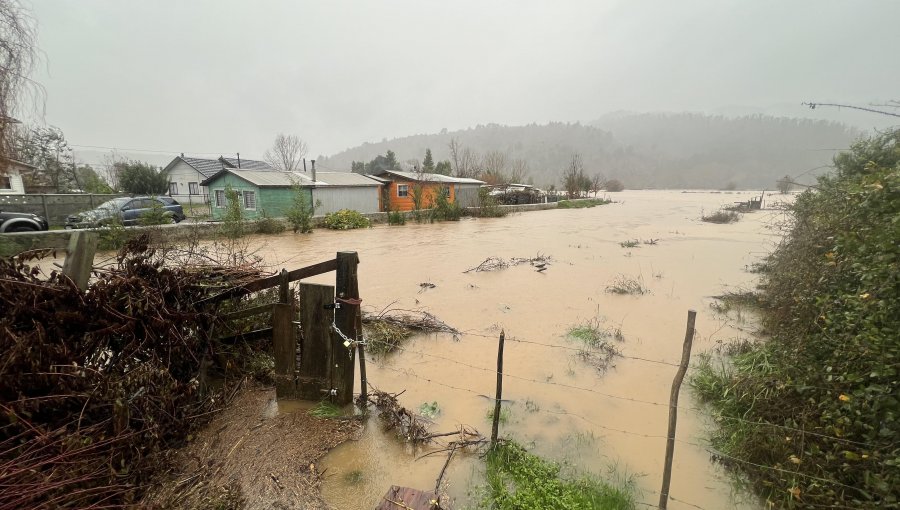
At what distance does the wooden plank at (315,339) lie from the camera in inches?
155

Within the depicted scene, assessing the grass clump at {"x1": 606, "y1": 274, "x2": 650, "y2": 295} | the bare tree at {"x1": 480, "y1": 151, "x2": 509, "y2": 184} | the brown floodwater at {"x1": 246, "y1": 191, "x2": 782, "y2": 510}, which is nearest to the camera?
the brown floodwater at {"x1": 246, "y1": 191, "x2": 782, "y2": 510}

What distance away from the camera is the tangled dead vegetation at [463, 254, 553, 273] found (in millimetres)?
12273

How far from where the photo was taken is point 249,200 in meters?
23.0

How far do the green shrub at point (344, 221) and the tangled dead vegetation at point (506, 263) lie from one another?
10768mm

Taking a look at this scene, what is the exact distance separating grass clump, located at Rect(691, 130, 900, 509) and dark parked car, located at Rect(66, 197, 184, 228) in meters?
16.4

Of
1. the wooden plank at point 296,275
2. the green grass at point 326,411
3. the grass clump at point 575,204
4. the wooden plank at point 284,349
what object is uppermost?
the grass clump at point 575,204

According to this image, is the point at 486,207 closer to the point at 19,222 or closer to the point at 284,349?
the point at 19,222

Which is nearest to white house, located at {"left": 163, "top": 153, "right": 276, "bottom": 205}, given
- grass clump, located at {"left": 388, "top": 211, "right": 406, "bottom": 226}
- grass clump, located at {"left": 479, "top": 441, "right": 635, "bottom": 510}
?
grass clump, located at {"left": 388, "top": 211, "right": 406, "bottom": 226}

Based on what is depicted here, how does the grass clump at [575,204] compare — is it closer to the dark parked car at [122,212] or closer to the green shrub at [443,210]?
the green shrub at [443,210]

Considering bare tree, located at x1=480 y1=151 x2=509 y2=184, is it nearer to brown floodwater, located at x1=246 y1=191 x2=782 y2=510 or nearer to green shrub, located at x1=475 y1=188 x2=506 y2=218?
green shrub, located at x1=475 y1=188 x2=506 y2=218

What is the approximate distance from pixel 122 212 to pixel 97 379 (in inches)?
685

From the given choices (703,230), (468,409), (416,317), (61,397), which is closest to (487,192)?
(703,230)

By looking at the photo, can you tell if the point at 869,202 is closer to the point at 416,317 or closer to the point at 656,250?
the point at 416,317

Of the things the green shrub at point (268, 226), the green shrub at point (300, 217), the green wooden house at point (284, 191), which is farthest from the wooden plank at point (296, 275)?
the green wooden house at point (284, 191)
